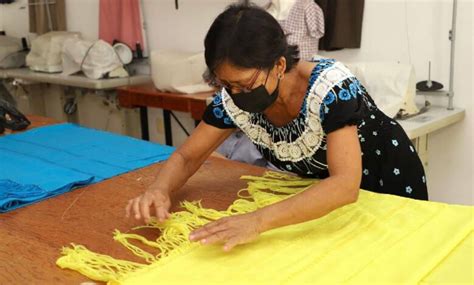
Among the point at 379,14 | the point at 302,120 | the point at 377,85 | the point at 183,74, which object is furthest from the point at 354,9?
the point at 302,120

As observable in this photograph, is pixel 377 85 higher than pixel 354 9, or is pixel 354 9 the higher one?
pixel 354 9

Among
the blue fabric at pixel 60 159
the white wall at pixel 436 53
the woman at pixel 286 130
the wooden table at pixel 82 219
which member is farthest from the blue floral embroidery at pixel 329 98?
the white wall at pixel 436 53

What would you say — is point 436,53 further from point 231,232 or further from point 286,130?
point 231,232

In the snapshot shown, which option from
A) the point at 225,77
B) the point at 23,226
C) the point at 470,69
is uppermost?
the point at 225,77

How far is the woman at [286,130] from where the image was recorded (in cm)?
111

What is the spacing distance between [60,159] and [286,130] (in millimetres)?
884

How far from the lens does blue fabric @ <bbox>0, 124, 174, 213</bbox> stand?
61.6 inches

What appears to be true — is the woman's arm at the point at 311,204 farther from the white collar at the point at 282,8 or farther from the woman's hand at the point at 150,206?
the white collar at the point at 282,8

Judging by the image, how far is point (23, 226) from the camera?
1.34 meters

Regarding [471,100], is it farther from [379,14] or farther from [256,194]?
[256,194]

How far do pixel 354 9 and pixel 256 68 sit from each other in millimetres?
2042

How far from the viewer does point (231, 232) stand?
1059 mm

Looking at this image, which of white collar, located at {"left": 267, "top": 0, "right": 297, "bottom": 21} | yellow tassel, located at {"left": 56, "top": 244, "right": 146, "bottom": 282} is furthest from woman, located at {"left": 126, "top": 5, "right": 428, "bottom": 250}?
white collar, located at {"left": 267, "top": 0, "right": 297, "bottom": 21}

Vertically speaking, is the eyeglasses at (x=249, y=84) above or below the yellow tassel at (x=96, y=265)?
above
